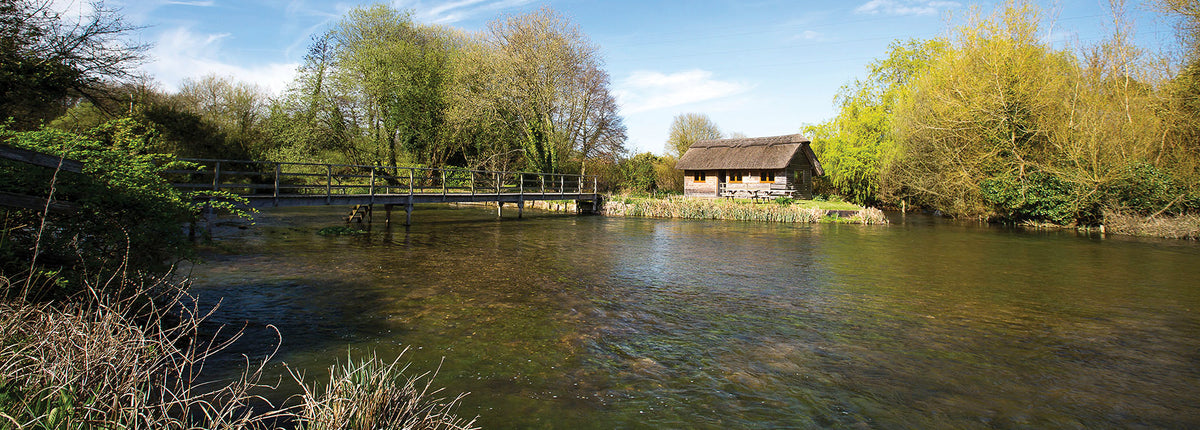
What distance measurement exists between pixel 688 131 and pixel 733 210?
27778mm

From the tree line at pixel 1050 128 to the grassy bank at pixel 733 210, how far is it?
14.6ft

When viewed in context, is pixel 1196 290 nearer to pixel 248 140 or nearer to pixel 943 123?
pixel 943 123

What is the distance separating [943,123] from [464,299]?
80.3 ft

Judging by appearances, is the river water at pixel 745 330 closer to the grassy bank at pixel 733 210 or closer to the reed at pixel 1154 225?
the reed at pixel 1154 225

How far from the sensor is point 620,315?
8.06 metres

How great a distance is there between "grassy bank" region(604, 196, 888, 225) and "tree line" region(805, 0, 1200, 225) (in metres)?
4.45

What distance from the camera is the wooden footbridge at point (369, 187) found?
1656 centimetres

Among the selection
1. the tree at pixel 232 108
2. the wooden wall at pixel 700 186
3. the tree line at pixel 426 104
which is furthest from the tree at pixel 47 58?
the wooden wall at pixel 700 186

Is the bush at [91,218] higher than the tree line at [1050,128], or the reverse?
the tree line at [1050,128]

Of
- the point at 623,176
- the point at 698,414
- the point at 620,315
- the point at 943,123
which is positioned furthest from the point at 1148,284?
the point at 623,176

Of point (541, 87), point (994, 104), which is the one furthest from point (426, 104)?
point (994, 104)

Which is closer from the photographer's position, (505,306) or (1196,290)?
(505,306)

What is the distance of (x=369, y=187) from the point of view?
20281 millimetres

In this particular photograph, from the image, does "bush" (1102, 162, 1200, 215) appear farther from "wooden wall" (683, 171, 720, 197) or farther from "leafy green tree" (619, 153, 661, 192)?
"leafy green tree" (619, 153, 661, 192)
